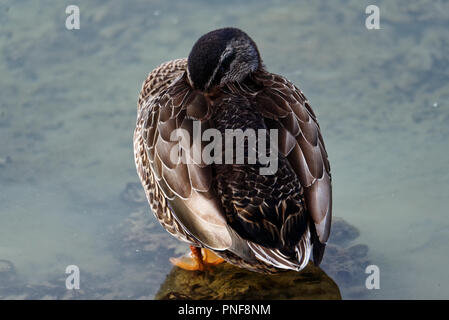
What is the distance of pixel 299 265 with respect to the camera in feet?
11.6

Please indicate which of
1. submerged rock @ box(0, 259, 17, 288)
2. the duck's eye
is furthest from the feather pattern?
submerged rock @ box(0, 259, 17, 288)

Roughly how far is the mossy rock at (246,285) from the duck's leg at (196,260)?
0.05 meters

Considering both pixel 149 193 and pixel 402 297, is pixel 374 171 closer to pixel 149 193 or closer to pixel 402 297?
pixel 402 297

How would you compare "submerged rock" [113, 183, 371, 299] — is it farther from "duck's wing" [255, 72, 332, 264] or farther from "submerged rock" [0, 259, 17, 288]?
"submerged rock" [0, 259, 17, 288]

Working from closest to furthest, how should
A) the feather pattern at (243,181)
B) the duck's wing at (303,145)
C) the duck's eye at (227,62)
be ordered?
the feather pattern at (243,181), the duck's wing at (303,145), the duck's eye at (227,62)

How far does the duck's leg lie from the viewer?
435cm

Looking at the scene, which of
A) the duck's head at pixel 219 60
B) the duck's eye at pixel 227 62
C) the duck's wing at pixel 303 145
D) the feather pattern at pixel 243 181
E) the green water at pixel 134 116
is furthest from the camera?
the green water at pixel 134 116

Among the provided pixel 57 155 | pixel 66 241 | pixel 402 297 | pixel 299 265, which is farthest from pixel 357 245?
pixel 57 155

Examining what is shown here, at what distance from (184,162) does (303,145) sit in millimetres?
746

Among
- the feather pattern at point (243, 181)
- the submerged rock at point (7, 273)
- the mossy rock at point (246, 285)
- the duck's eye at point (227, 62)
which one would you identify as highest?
the duck's eye at point (227, 62)

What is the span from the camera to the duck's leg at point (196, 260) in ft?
14.3

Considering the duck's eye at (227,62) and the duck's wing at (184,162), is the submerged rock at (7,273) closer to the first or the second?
the duck's wing at (184,162)

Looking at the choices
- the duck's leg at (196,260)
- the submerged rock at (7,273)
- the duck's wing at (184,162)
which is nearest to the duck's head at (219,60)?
the duck's wing at (184,162)

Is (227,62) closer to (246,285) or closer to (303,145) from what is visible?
(303,145)
